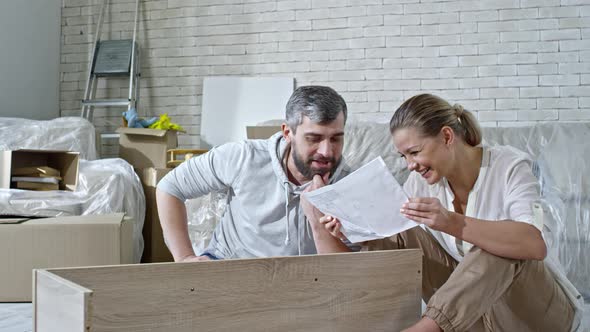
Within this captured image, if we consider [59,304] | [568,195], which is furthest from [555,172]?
[59,304]

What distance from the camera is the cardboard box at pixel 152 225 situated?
3592mm

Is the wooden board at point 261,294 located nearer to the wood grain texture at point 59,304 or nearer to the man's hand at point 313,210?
the wood grain texture at point 59,304

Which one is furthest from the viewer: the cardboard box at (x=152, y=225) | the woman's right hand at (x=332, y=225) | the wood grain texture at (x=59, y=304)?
the cardboard box at (x=152, y=225)

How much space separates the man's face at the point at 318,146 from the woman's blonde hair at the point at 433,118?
0.51ft

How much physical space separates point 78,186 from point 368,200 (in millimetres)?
2203

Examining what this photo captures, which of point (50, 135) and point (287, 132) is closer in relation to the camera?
point (287, 132)

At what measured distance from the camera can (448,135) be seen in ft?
5.80

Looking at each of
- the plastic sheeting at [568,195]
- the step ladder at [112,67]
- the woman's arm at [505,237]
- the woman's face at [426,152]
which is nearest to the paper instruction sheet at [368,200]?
the woman's arm at [505,237]

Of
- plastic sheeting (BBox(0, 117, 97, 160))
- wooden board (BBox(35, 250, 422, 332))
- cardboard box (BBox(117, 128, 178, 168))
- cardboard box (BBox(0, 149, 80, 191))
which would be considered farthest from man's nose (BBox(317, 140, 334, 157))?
plastic sheeting (BBox(0, 117, 97, 160))

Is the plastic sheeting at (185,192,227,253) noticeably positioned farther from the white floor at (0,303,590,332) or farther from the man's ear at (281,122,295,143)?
the man's ear at (281,122,295,143)

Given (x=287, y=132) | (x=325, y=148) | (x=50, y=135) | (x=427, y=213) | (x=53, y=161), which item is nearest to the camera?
(x=427, y=213)

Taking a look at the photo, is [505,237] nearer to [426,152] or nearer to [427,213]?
[427,213]

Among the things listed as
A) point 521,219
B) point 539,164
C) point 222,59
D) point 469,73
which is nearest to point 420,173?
point 521,219

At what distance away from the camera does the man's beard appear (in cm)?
183
